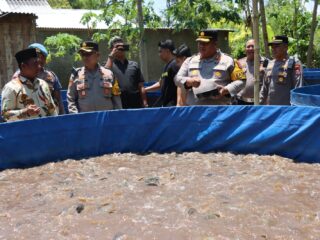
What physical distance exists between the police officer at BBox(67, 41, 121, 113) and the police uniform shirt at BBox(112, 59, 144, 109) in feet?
1.88

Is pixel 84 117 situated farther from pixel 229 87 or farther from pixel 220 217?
pixel 220 217

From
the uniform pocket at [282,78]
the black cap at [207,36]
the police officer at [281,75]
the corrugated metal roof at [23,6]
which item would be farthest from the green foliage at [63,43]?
the black cap at [207,36]

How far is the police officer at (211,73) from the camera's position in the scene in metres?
4.51

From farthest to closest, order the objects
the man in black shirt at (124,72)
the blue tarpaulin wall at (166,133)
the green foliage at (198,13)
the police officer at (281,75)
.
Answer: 1. the green foliage at (198,13)
2. the man in black shirt at (124,72)
3. the police officer at (281,75)
4. the blue tarpaulin wall at (166,133)

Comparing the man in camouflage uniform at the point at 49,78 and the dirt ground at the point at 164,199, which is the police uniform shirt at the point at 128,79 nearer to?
the man in camouflage uniform at the point at 49,78

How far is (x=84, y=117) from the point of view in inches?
182

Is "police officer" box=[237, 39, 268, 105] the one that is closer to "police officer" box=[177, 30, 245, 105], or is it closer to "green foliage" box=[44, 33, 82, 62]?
"police officer" box=[177, 30, 245, 105]

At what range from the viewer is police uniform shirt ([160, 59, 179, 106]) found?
5.30 meters

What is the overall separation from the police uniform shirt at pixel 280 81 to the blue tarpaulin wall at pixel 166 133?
91cm

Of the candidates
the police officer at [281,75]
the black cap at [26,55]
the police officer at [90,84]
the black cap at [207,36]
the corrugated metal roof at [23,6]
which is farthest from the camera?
the corrugated metal roof at [23,6]

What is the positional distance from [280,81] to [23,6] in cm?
933

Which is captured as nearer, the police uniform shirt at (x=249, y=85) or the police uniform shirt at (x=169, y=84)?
the police uniform shirt at (x=169, y=84)

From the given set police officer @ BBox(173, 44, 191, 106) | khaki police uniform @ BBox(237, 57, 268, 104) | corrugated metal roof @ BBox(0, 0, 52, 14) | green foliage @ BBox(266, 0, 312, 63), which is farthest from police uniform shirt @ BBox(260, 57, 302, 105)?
green foliage @ BBox(266, 0, 312, 63)

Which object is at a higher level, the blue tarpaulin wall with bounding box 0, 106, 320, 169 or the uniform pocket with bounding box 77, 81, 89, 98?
the uniform pocket with bounding box 77, 81, 89, 98
